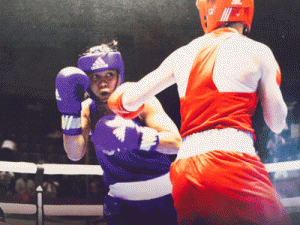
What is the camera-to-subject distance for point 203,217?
979 mm

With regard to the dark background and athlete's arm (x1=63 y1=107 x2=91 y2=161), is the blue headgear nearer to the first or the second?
athlete's arm (x1=63 y1=107 x2=91 y2=161)

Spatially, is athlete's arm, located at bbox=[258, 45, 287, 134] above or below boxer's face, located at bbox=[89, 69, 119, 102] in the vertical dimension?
above

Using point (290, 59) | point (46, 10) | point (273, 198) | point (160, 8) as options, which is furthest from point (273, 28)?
point (273, 198)

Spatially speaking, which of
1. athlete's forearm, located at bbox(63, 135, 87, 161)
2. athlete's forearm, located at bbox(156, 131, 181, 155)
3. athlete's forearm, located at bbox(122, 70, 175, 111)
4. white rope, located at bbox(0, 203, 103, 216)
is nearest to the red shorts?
athlete's forearm, located at bbox(122, 70, 175, 111)

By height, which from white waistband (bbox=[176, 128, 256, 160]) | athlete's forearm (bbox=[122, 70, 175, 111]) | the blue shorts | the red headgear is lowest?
the blue shorts

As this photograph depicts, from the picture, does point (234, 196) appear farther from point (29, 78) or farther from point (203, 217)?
point (29, 78)

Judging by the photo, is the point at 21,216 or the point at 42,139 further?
the point at 42,139

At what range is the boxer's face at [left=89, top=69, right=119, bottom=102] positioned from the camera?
185cm

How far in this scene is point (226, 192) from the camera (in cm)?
95

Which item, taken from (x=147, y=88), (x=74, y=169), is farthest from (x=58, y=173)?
(x=147, y=88)

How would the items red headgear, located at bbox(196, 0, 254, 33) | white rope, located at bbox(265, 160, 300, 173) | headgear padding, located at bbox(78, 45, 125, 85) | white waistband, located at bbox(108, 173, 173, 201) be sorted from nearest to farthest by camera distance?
red headgear, located at bbox(196, 0, 254, 33) → white waistband, located at bbox(108, 173, 173, 201) → headgear padding, located at bbox(78, 45, 125, 85) → white rope, located at bbox(265, 160, 300, 173)

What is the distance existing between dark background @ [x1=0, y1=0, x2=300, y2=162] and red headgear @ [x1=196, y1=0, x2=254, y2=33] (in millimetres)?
1438

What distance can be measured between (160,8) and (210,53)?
5.55 feet

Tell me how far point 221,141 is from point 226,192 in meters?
0.15
